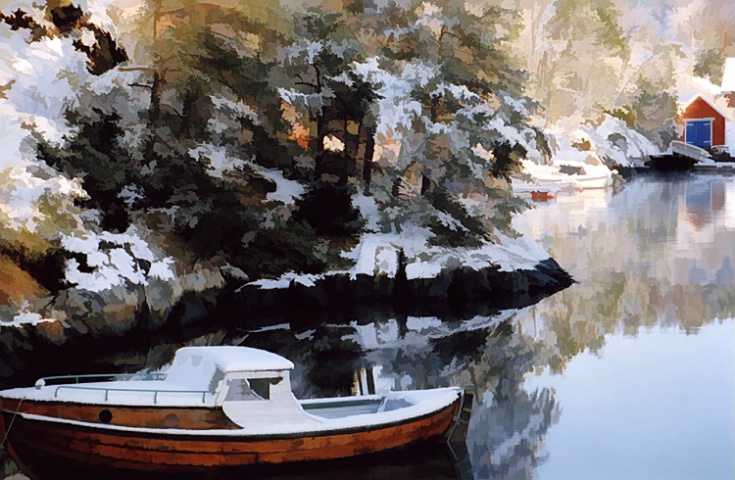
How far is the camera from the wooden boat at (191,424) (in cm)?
394

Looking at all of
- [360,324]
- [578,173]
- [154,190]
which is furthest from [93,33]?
[578,173]

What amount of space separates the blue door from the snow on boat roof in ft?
11.0

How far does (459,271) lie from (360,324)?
2.68ft

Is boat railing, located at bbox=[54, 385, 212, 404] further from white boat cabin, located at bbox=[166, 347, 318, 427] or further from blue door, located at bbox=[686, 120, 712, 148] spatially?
blue door, located at bbox=[686, 120, 712, 148]

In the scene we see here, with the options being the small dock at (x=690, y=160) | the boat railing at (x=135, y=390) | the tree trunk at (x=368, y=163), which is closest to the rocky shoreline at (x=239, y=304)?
the tree trunk at (x=368, y=163)

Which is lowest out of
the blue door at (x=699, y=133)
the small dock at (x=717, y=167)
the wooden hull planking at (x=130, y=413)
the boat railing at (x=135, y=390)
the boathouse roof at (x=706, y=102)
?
the wooden hull planking at (x=130, y=413)

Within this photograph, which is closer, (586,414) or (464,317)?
(586,414)

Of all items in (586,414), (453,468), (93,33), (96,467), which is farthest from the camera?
(93,33)

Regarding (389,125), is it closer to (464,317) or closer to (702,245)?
(464,317)

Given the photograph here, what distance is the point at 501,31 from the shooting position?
636cm

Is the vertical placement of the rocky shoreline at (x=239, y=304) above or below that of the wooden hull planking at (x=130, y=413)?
above

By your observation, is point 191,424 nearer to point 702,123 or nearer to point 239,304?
point 239,304

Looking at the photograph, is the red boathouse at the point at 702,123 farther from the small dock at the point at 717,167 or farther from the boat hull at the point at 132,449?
the boat hull at the point at 132,449

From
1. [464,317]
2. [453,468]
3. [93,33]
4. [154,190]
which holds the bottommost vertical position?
[453,468]
